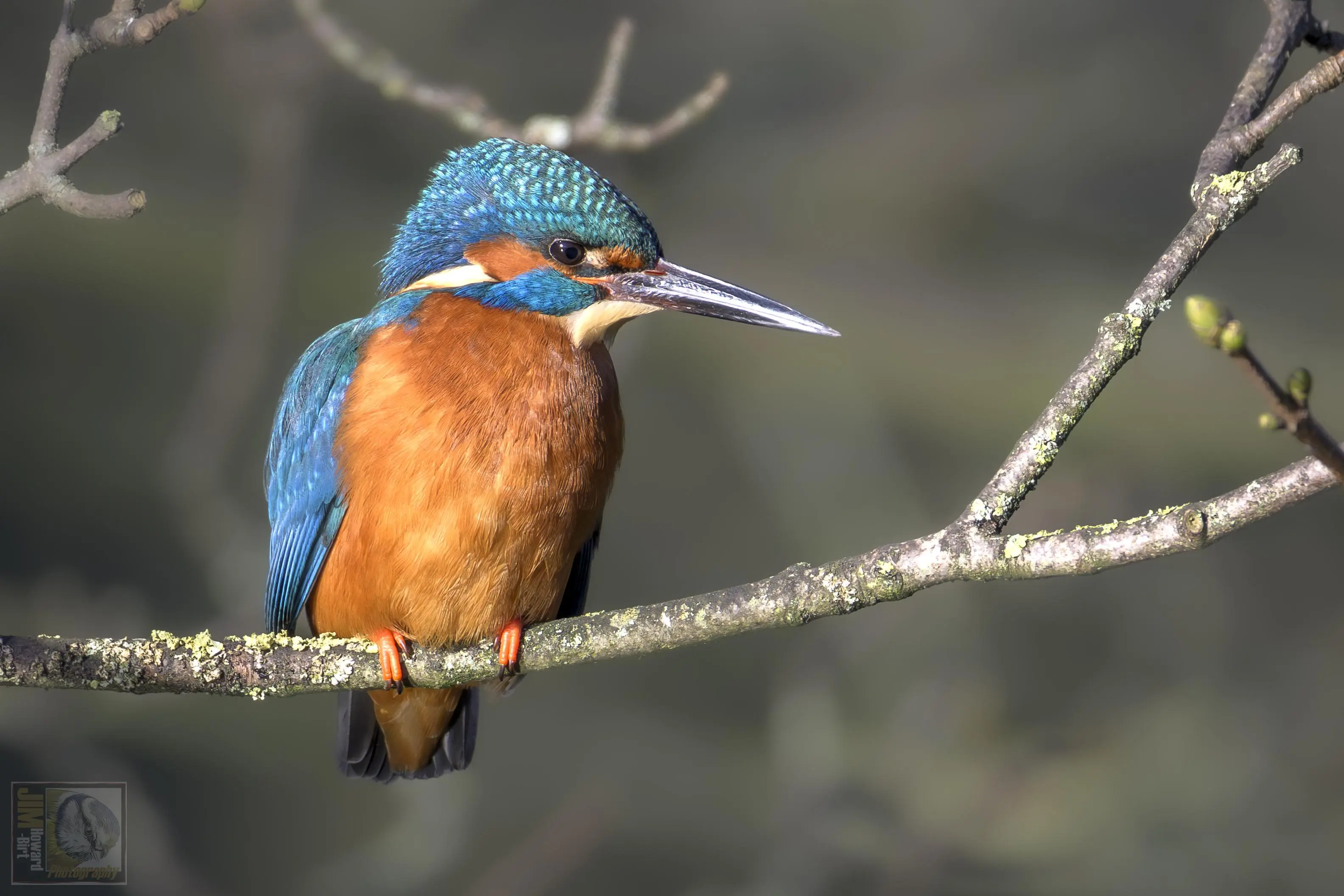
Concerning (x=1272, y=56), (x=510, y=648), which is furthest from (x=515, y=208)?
(x=1272, y=56)

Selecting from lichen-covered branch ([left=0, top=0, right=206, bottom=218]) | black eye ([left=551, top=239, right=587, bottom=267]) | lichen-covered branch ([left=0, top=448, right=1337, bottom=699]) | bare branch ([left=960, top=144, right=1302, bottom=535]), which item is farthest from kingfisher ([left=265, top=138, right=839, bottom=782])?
lichen-covered branch ([left=0, top=0, right=206, bottom=218])

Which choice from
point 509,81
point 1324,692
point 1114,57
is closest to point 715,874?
point 1324,692

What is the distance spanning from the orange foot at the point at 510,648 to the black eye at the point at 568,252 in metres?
0.74

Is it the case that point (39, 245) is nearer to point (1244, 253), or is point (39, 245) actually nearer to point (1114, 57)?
point (1114, 57)

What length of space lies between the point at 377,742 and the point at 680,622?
1.47 meters

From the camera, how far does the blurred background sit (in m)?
4.46

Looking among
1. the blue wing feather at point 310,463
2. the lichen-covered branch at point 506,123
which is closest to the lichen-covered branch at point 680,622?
the blue wing feather at point 310,463

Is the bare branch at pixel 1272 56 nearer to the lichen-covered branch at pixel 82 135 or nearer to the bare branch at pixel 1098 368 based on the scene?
the bare branch at pixel 1098 368

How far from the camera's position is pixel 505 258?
2824 mm

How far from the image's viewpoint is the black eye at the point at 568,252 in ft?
9.10

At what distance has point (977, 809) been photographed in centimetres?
446

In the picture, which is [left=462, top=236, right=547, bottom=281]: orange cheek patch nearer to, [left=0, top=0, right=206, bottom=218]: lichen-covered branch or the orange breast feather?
the orange breast feather

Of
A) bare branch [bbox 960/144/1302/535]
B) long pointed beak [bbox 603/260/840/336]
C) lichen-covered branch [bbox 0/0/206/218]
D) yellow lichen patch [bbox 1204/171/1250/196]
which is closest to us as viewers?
lichen-covered branch [bbox 0/0/206/218]

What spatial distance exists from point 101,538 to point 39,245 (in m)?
1.09
